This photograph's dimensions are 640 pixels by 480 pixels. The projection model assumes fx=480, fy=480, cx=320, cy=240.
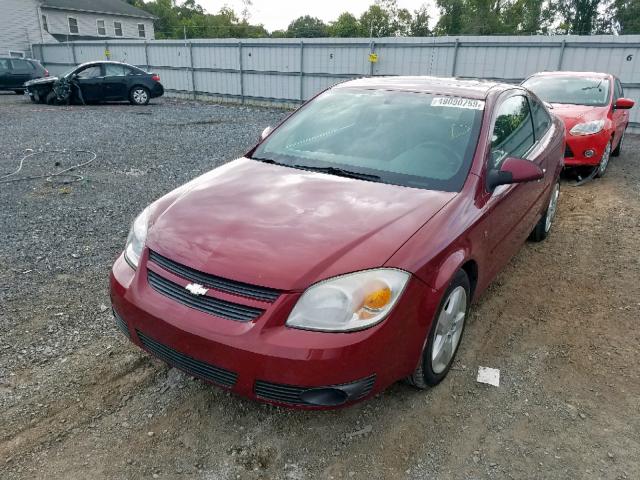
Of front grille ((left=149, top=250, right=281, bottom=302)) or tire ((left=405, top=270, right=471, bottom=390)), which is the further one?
tire ((left=405, top=270, right=471, bottom=390))

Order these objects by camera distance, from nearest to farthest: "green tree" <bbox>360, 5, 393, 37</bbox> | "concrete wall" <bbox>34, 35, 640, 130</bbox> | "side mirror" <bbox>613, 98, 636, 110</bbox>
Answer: "side mirror" <bbox>613, 98, 636, 110</bbox> < "concrete wall" <bbox>34, 35, 640, 130</bbox> < "green tree" <bbox>360, 5, 393, 37</bbox>

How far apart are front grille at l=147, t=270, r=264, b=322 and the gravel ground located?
2.28 feet

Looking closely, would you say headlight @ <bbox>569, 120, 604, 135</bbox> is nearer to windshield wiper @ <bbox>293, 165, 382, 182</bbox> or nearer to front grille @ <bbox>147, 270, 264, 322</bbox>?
windshield wiper @ <bbox>293, 165, 382, 182</bbox>

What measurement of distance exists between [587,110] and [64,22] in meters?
39.1

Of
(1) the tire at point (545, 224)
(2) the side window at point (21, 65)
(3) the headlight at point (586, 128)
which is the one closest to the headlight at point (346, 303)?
(1) the tire at point (545, 224)

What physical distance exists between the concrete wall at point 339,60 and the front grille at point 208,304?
1322cm

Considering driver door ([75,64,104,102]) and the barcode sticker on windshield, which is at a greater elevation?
the barcode sticker on windshield

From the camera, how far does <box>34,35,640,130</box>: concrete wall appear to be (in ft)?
40.0

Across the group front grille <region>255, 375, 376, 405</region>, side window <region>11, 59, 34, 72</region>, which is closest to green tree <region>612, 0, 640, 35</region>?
side window <region>11, 59, 34, 72</region>

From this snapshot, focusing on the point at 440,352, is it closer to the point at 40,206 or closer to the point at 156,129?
the point at 40,206

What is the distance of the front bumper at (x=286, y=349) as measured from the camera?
6.37 feet

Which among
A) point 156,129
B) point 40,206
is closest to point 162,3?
point 156,129

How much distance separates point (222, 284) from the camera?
81.5 inches

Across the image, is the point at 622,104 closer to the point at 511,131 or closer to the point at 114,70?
the point at 511,131
